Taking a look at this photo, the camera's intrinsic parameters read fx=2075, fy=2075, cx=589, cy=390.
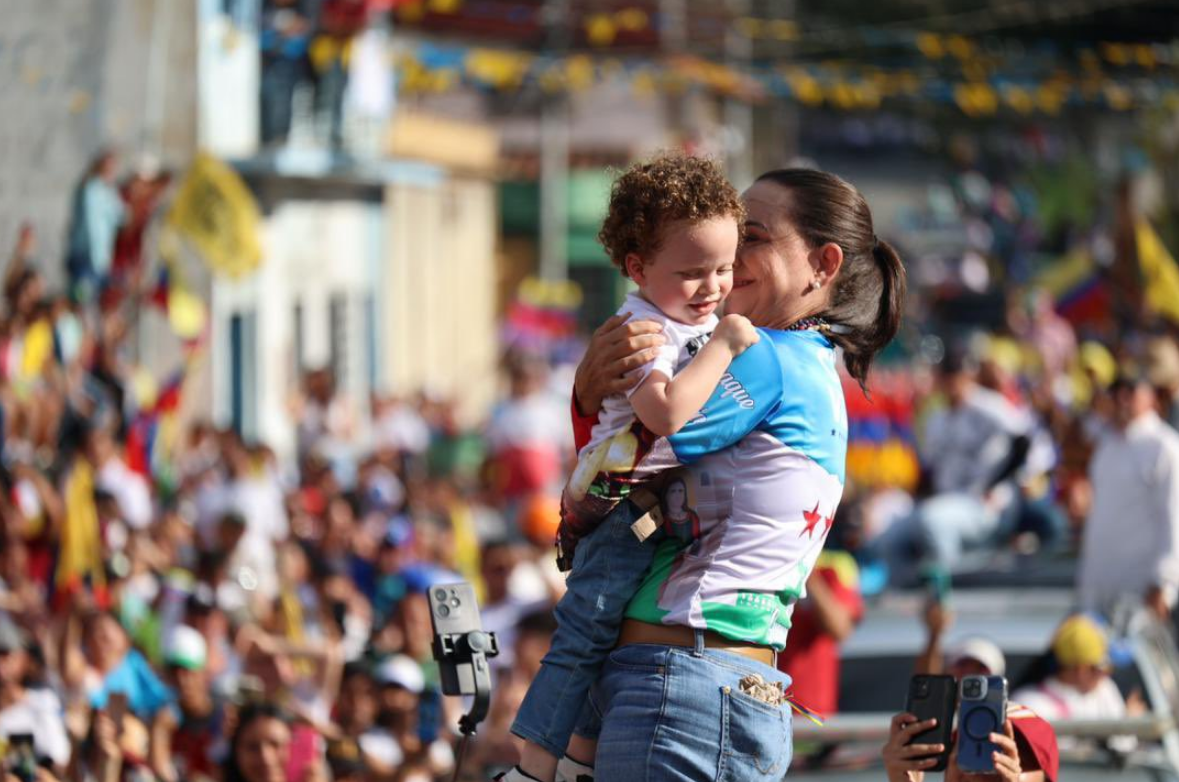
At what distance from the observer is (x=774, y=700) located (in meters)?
3.49

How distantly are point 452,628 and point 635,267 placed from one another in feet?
2.51

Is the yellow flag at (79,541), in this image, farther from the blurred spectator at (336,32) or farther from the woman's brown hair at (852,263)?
the blurred spectator at (336,32)

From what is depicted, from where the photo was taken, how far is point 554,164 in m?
36.8

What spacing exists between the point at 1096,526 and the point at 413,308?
2364cm

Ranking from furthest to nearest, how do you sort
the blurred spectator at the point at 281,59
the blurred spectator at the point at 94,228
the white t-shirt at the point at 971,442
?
1. the blurred spectator at the point at 281,59
2. the blurred spectator at the point at 94,228
3. the white t-shirt at the point at 971,442

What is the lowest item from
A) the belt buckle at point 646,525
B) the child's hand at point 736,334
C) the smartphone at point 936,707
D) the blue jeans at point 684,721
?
the smartphone at point 936,707

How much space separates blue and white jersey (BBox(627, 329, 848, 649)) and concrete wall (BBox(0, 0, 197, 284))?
31.0ft

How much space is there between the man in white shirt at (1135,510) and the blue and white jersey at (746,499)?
5.16m

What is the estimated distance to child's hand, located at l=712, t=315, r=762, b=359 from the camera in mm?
3393

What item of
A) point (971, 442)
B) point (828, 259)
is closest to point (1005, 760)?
point (828, 259)

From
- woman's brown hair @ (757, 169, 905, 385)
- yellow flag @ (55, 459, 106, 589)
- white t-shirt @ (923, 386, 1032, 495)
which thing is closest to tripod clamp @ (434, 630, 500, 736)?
woman's brown hair @ (757, 169, 905, 385)

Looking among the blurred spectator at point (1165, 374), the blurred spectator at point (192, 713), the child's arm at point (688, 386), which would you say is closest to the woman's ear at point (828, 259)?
the child's arm at point (688, 386)

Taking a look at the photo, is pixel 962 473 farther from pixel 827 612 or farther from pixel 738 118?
pixel 738 118

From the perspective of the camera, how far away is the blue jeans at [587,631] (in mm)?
3500
